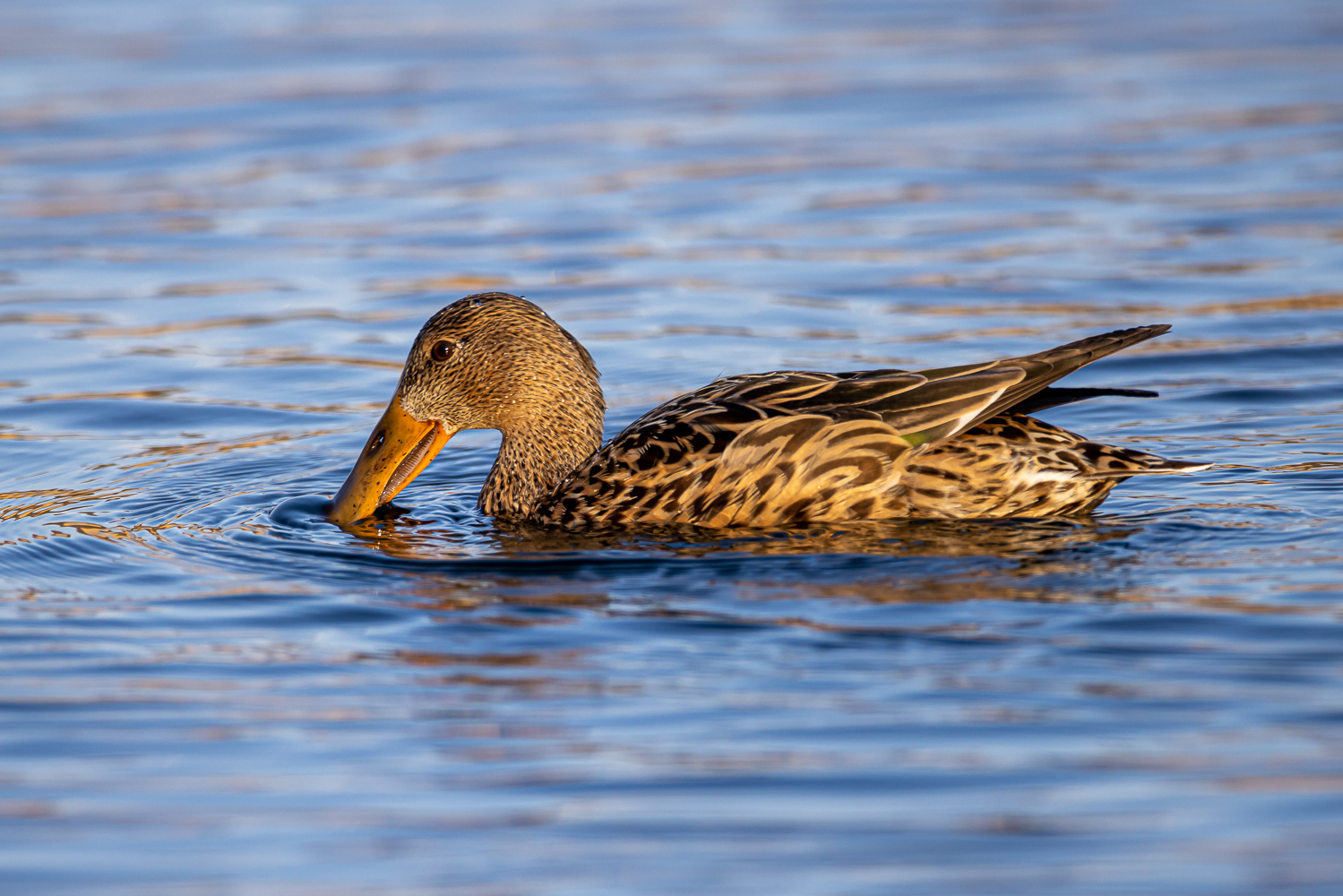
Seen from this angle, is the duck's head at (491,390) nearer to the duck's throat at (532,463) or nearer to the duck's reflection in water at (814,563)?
the duck's throat at (532,463)

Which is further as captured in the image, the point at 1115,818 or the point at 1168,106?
the point at 1168,106

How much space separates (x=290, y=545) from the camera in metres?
7.24

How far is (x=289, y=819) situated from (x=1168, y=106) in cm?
1328

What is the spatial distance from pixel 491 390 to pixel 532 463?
38 centimetres

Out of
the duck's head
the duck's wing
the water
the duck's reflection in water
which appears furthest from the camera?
the duck's head

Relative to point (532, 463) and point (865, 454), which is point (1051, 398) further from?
point (532, 463)

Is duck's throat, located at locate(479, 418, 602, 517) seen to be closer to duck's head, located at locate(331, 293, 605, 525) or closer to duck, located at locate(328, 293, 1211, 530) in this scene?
duck's head, located at locate(331, 293, 605, 525)

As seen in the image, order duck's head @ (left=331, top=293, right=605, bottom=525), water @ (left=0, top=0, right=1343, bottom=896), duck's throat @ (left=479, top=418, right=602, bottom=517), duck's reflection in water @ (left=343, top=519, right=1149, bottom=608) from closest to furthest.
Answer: water @ (left=0, top=0, right=1343, bottom=896)
duck's reflection in water @ (left=343, top=519, right=1149, bottom=608)
duck's throat @ (left=479, top=418, right=602, bottom=517)
duck's head @ (left=331, top=293, right=605, bottom=525)

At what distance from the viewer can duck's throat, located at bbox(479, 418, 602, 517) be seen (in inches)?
307

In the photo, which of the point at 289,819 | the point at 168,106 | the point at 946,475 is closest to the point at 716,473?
the point at 946,475

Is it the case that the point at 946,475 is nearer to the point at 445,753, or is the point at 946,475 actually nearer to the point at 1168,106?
the point at 445,753

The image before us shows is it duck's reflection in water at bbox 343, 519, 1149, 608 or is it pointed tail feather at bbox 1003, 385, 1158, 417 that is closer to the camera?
duck's reflection in water at bbox 343, 519, 1149, 608

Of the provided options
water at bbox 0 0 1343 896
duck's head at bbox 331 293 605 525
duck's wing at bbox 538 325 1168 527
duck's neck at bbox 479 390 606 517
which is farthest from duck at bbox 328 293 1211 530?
duck's head at bbox 331 293 605 525

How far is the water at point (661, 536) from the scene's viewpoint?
4.64 metres
